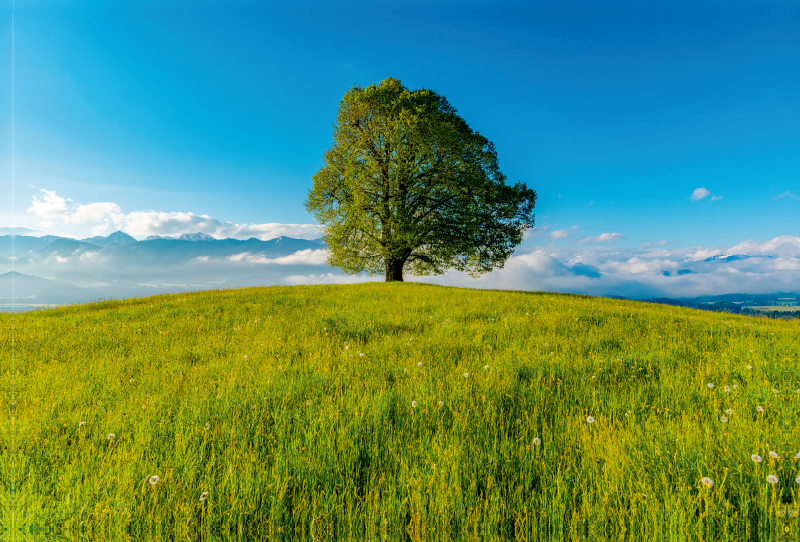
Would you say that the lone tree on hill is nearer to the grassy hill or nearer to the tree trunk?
the tree trunk

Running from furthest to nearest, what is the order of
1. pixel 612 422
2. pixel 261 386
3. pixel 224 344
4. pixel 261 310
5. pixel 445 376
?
1. pixel 261 310
2. pixel 224 344
3. pixel 445 376
4. pixel 261 386
5. pixel 612 422

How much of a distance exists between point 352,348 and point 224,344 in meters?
3.07

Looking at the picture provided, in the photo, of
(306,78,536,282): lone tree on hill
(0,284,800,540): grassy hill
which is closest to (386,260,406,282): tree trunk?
(306,78,536,282): lone tree on hill

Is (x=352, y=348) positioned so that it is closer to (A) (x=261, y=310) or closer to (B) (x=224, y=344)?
(B) (x=224, y=344)

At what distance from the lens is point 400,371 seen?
17.0ft

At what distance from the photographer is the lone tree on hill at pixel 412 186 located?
2211 centimetres

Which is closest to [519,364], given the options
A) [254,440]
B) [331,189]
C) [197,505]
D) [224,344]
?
[254,440]

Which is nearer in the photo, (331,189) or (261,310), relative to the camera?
(261,310)

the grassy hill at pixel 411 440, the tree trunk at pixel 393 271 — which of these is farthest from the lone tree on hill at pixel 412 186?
the grassy hill at pixel 411 440

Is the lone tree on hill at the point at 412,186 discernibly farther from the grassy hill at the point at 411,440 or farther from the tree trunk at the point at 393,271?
the grassy hill at the point at 411,440

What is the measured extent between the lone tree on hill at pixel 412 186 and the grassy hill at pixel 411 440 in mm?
16581

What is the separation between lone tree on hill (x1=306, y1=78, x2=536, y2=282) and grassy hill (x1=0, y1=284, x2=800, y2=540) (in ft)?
54.4

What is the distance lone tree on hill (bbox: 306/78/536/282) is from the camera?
72.5 feet

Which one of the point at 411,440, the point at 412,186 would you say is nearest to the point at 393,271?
the point at 412,186
